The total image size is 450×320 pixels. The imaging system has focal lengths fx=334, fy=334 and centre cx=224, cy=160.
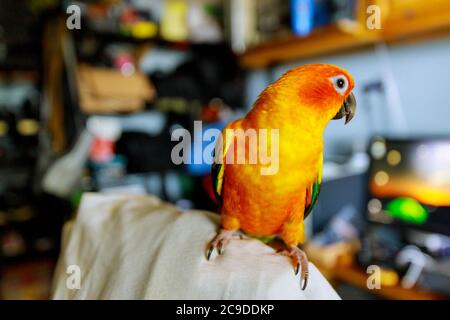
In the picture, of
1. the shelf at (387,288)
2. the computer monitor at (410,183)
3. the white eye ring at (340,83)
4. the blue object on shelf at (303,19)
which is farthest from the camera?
the computer monitor at (410,183)

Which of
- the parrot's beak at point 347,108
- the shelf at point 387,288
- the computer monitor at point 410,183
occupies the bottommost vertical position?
the shelf at point 387,288

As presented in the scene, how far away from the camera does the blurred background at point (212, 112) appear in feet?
2.56

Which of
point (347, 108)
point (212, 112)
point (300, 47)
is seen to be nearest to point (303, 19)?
Answer: point (300, 47)

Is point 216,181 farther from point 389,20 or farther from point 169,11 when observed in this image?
point 169,11

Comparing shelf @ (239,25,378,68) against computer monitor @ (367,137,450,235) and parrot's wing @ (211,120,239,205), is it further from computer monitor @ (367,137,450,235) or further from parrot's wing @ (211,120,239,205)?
computer monitor @ (367,137,450,235)

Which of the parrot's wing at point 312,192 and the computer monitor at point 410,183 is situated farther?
the computer monitor at point 410,183

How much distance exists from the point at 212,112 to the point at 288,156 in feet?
4.57

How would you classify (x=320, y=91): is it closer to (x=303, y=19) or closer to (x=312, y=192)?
(x=312, y=192)

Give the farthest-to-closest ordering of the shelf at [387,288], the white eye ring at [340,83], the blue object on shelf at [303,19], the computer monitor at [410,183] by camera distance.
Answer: the computer monitor at [410,183], the blue object on shelf at [303,19], the shelf at [387,288], the white eye ring at [340,83]

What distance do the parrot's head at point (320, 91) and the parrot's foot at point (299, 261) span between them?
0.39 ft

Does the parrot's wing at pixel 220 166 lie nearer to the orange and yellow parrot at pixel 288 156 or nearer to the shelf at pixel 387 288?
the orange and yellow parrot at pixel 288 156

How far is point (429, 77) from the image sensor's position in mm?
1221

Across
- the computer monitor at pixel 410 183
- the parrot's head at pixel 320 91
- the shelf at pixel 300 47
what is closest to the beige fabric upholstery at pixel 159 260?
the parrot's head at pixel 320 91

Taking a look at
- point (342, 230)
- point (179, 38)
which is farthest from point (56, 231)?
point (342, 230)
